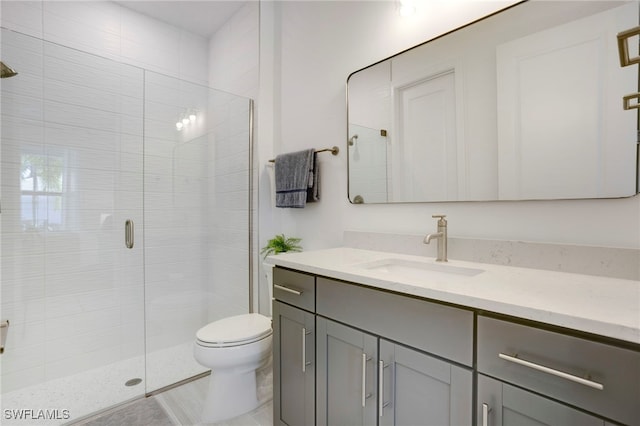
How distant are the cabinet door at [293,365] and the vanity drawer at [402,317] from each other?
0.48 ft

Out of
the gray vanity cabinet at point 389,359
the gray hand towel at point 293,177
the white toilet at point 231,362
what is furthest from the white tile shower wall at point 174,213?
the gray vanity cabinet at point 389,359

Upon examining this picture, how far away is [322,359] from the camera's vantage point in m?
1.26

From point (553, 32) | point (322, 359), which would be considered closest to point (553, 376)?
Result: point (322, 359)

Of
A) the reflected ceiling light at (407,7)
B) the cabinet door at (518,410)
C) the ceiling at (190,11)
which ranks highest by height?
the ceiling at (190,11)

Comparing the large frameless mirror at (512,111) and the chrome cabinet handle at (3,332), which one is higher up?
the large frameless mirror at (512,111)

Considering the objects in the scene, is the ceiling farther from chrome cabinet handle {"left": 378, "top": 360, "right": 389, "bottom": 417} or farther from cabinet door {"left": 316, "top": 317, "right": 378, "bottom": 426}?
chrome cabinet handle {"left": 378, "top": 360, "right": 389, "bottom": 417}

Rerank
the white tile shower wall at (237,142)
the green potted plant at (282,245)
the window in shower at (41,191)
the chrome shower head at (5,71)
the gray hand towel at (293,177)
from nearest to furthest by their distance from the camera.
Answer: the chrome shower head at (5,71), the window in shower at (41,191), the gray hand towel at (293,177), the green potted plant at (282,245), the white tile shower wall at (237,142)

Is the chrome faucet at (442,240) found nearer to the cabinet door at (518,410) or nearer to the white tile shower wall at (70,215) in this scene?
the cabinet door at (518,410)

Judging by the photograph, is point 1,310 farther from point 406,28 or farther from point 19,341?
point 406,28

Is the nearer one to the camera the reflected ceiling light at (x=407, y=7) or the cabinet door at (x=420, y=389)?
the cabinet door at (x=420, y=389)

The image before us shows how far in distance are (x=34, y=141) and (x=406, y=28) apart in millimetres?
2218

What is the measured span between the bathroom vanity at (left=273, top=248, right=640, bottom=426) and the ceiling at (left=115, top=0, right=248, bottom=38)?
7.26 feet

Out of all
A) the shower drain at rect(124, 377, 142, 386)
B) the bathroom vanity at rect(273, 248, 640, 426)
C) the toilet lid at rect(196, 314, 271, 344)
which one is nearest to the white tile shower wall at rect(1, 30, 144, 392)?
the shower drain at rect(124, 377, 142, 386)

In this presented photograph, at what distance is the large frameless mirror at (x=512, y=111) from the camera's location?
3.52ft
